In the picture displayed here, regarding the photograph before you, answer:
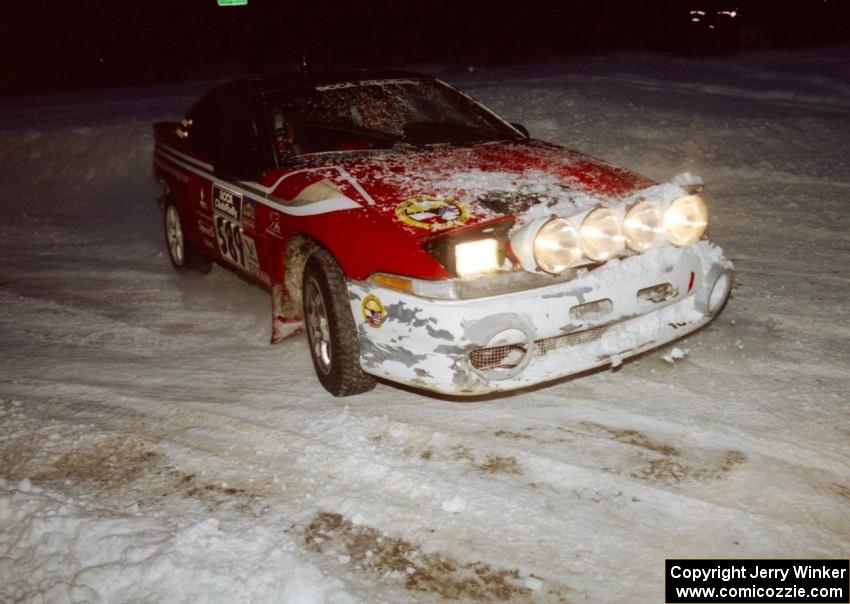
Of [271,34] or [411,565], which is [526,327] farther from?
[271,34]

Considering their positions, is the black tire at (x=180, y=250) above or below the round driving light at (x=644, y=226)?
below

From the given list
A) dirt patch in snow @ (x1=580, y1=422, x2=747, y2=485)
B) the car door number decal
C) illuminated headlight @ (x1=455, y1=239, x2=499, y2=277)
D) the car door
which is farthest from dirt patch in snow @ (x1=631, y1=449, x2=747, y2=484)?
the car door number decal

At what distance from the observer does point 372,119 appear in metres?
4.30

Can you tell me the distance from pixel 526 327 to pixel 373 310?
65cm

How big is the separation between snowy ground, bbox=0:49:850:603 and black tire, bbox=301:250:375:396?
0.42ft

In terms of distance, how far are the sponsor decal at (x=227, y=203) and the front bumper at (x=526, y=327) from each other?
51.0 inches

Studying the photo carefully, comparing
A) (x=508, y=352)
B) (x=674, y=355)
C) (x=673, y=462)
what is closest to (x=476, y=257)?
(x=508, y=352)

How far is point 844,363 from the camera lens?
361 centimetres

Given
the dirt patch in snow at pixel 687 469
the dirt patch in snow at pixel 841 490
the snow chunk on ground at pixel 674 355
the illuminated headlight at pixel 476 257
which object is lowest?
the dirt patch in snow at pixel 687 469

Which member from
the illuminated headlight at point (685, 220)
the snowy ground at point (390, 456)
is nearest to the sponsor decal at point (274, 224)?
the snowy ground at point (390, 456)

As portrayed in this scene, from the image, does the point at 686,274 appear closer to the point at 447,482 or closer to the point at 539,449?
the point at 539,449

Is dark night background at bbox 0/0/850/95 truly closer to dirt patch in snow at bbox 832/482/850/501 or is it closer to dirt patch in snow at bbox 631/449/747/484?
dirt patch in snow at bbox 631/449/747/484

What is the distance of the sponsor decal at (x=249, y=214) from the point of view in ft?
13.4

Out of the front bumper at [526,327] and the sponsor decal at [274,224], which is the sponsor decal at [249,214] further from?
the front bumper at [526,327]
